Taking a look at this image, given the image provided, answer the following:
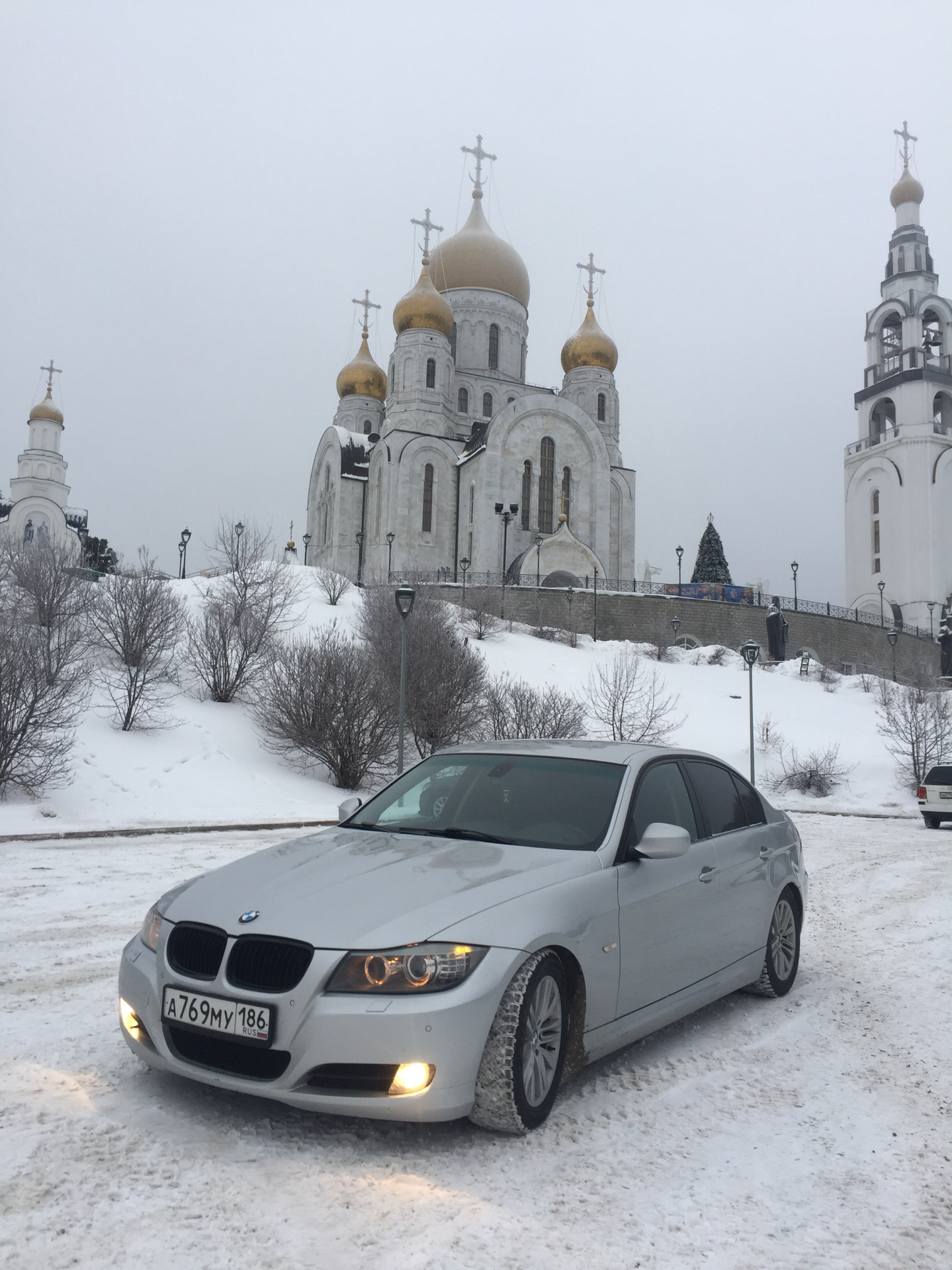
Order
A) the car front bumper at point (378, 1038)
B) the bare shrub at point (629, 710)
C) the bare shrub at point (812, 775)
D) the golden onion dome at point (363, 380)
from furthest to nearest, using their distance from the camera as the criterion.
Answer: the golden onion dome at point (363, 380) < the bare shrub at point (629, 710) < the bare shrub at point (812, 775) < the car front bumper at point (378, 1038)

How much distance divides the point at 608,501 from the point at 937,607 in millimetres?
27364

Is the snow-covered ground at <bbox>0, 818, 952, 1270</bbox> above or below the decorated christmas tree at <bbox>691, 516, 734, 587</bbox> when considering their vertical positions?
below

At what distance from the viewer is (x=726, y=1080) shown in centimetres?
417

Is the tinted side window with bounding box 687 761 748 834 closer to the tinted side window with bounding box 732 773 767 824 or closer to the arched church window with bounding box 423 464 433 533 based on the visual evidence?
the tinted side window with bounding box 732 773 767 824

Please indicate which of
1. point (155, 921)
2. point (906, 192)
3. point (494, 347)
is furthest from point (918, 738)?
point (906, 192)

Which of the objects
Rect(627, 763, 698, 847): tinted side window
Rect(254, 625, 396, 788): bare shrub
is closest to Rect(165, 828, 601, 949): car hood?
Rect(627, 763, 698, 847): tinted side window

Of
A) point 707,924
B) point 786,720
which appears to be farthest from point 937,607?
point 707,924

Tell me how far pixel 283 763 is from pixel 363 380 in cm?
4917

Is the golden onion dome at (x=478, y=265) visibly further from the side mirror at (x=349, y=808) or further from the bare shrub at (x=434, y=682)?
the side mirror at (x=349, y=808)

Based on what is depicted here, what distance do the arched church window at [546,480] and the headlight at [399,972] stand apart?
52.8 metres

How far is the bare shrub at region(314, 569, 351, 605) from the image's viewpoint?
37.6 meters

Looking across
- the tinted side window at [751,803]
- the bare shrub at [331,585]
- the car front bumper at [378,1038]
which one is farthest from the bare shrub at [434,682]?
the car front bumper at [378,1038]

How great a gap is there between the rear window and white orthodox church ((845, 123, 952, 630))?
175 feet

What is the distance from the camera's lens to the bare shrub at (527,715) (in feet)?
71.8
